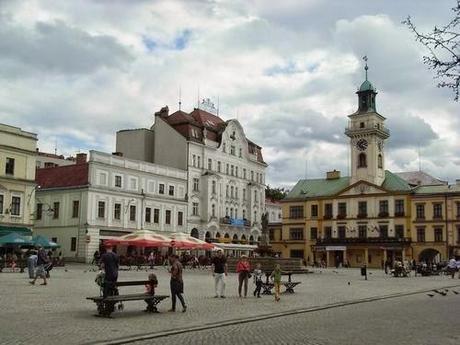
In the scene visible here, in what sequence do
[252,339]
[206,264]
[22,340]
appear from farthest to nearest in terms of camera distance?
[206,264] < [252,339] < [22,340]

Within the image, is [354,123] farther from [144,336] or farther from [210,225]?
[144,336]

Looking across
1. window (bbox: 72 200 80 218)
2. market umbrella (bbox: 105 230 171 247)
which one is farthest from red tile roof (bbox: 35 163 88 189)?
market umbrella (bbox: 105 230 171 247)

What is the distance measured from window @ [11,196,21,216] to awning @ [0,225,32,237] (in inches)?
47.8

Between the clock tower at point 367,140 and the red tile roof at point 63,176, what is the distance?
38.8 metres

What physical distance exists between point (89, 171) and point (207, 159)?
18444 mm

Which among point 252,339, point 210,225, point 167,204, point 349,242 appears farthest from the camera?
point 349,242

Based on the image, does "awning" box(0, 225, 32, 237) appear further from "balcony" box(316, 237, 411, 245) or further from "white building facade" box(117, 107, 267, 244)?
"balcony" box(316, 237, 411, 245)

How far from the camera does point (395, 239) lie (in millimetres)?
77438

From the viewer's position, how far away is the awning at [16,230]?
5059 cm

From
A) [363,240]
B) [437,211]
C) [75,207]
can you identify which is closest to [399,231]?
[363,240]

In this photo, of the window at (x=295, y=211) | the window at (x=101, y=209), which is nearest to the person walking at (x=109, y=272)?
the window at (x=101, y=209)

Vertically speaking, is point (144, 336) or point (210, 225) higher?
point (210, 225)

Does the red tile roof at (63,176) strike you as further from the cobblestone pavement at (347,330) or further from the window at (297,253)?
the cobblestone pavement at (347,330)

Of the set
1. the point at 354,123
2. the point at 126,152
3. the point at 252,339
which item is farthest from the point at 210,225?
the point at 252,339
